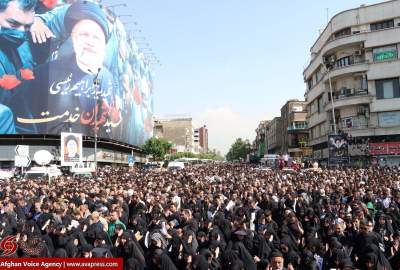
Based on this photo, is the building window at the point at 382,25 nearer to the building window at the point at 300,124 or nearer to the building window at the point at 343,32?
the building window at the point at 343,32

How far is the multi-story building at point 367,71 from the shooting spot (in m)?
50.1

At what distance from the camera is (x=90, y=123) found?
6075 centimetres

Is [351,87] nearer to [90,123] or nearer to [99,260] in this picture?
[90,123]

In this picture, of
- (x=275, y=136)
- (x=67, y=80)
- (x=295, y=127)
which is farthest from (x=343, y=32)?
(x=275, y=136)

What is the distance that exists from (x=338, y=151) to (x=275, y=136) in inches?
3772

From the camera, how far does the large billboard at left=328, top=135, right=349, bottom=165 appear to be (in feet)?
98.4

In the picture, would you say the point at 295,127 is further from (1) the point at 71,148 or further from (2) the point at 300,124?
(1) the point at 71,148

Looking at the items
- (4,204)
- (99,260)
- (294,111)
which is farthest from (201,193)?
(294,111)

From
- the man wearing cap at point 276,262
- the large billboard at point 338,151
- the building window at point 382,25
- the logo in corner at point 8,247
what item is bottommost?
the man wearing cap at point 276,262

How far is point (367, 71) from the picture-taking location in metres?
50.9

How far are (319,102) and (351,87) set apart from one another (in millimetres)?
11999

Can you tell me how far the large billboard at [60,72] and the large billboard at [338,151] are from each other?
3032cm

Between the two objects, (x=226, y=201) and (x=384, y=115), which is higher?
(x=384, y=115)

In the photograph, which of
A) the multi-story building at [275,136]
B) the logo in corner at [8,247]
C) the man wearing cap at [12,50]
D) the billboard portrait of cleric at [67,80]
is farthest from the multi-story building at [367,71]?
the multi-story building at [275,136]
